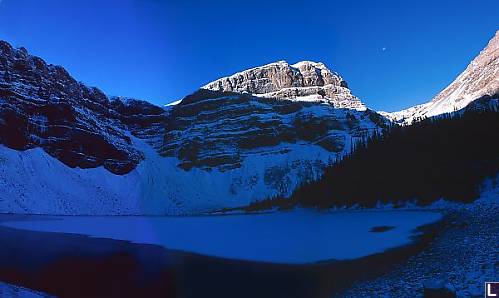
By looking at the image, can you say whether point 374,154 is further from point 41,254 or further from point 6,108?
point 6,108

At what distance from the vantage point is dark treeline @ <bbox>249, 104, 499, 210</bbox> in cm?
5944

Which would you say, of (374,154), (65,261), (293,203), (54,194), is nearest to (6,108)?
(54,194)

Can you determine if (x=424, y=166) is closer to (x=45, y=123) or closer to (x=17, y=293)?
(x=17, y=293)

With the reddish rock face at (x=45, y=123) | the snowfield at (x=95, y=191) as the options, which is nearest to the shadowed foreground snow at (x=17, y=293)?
the snowfield at (x=95, y=191)

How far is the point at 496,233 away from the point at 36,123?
174 meters

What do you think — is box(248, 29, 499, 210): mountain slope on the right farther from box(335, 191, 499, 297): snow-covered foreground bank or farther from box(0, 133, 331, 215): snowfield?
box(0, 133, 331, 215): snowfield

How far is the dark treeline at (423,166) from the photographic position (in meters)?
59.4

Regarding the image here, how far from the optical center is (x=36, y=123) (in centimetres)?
16488

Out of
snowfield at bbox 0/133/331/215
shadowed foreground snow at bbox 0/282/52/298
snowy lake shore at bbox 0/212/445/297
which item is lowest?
snowy lake shore at bbox 0/212/445/297

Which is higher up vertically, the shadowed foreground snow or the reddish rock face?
the reddish rock face

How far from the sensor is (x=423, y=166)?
233ft

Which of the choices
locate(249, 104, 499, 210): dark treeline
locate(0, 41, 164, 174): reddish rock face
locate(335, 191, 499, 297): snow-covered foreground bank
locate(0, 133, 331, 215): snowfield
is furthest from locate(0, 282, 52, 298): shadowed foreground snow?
locate(0, 41, 164, 174): reddish rock face

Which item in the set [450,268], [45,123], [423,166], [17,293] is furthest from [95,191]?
[450,268]

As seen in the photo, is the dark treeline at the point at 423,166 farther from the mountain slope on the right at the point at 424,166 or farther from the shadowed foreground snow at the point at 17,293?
the shadowed foreground snow at the point at 17,293
